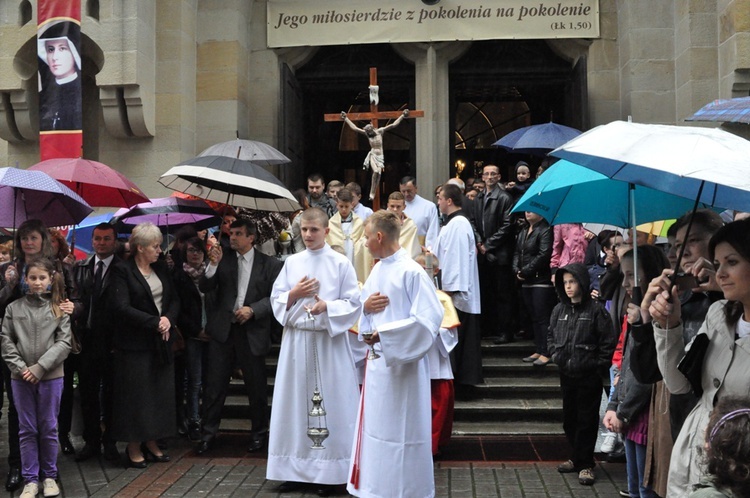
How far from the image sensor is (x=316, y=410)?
262 inches

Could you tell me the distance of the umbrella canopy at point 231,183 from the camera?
8.14 meters

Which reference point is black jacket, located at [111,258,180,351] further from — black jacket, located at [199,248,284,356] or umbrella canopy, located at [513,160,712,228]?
umbrella canopy, located at [513,160,712,228]

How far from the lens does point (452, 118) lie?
1440cm

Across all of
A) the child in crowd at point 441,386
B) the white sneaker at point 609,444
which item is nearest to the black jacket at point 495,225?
the child in crowd at point 441,386

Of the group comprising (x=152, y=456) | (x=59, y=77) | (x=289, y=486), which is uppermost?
(x=59, y=77)

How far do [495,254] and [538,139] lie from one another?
5.02 feet

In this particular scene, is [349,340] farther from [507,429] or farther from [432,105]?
[432,105]

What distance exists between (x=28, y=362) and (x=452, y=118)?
8.79 metres

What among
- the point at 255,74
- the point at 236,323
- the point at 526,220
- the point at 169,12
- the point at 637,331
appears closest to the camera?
the point at 637,331

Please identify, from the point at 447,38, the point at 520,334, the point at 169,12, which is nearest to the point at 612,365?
the point at 520,334

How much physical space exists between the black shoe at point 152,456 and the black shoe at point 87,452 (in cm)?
41

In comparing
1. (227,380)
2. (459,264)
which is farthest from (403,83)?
(227,380)

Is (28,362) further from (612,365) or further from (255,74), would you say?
(255,74)

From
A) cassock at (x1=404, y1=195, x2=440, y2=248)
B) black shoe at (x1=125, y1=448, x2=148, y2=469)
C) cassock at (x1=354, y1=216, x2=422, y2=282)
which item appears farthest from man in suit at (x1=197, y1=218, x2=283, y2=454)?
cassock at (x1=404, y1=195, x2=440, y2=248)
